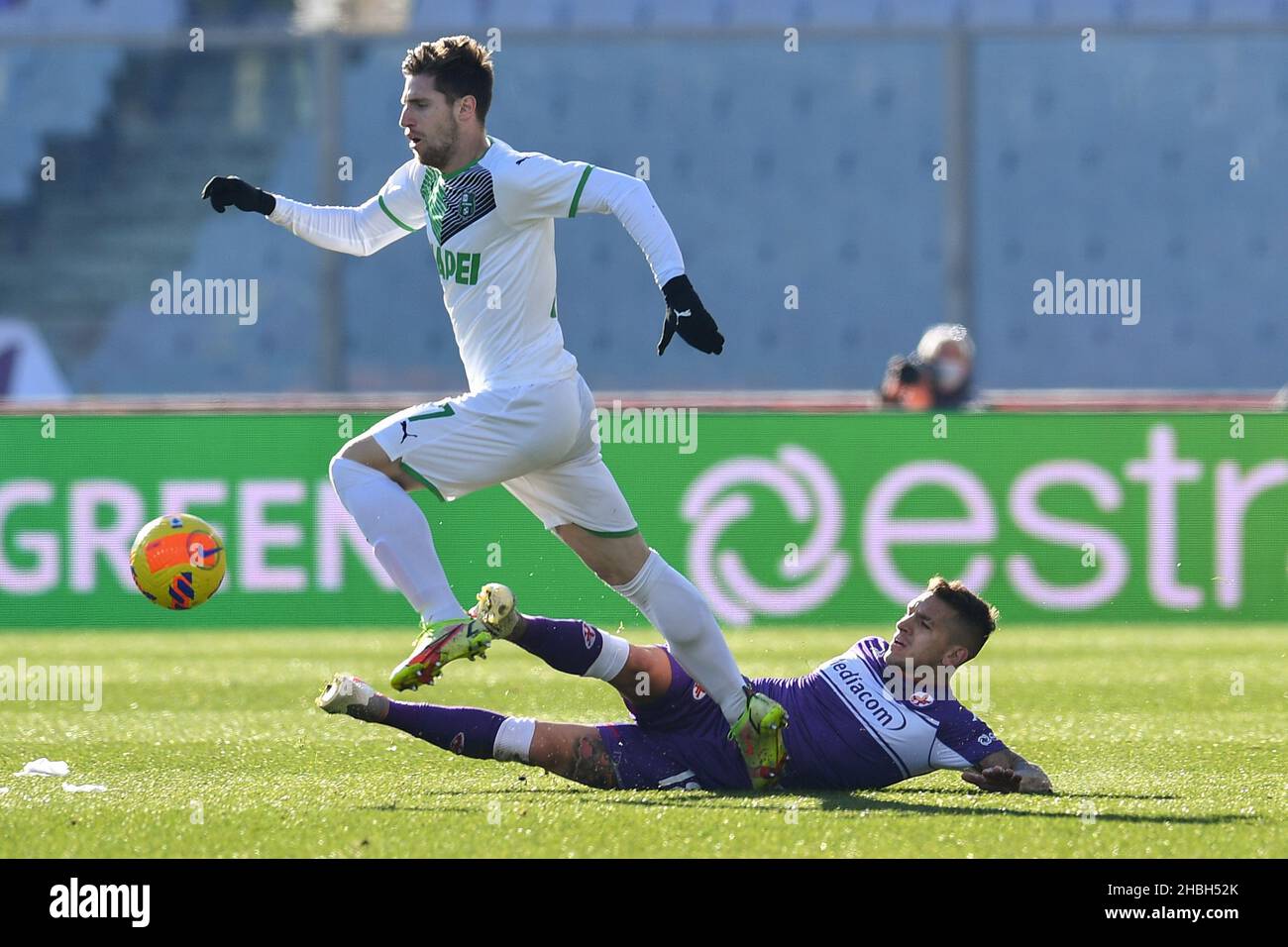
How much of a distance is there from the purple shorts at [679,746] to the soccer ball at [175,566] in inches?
60.7

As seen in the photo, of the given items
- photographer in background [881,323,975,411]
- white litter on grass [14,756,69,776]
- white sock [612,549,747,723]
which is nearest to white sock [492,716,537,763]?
white sock [612,549,747,723]

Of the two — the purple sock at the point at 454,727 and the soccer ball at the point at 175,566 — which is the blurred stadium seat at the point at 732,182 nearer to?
the soccer ball at the point at 175,566

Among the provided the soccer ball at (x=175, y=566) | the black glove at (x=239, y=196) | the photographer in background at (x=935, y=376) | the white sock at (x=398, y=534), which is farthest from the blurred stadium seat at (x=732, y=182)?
the white sock at (x=398, y=534)

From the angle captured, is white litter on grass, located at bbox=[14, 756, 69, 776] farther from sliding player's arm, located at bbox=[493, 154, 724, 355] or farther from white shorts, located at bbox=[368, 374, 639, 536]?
sliding player's arm, located at bbox=[493, 154, 724, 355]

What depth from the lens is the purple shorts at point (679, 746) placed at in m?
5.79

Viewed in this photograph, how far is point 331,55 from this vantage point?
19453 mm

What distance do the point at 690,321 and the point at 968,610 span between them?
1.23 metres

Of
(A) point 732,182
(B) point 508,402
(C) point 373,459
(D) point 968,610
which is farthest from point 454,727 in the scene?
(A) point 732,182

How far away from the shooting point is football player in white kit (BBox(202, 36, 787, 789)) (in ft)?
17.7

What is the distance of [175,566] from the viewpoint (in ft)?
21.5

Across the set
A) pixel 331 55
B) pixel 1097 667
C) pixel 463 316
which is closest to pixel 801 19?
pixel 331 55

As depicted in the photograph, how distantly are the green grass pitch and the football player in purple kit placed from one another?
0.10m
